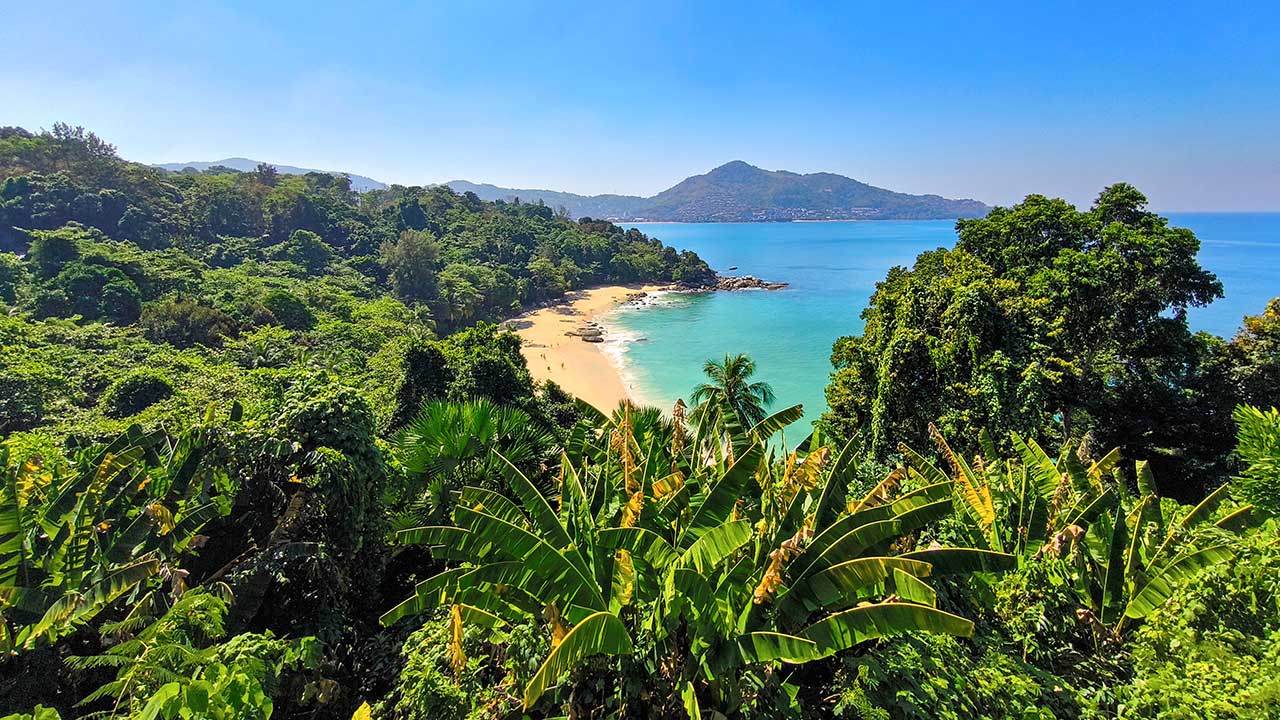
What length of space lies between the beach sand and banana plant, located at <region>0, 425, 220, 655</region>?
23.8 meters

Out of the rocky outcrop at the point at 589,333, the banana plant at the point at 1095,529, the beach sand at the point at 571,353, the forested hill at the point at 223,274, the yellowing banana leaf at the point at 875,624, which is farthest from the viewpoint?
the rocky outcrop at the point at 589,333

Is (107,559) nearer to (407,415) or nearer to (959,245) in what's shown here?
(407,415)

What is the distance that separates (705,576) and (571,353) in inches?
1532

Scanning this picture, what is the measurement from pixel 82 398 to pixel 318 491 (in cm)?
1929

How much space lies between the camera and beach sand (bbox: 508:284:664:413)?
34094 mm

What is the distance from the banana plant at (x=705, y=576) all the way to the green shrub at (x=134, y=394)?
18.1 metres

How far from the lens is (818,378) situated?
3806 centimetres

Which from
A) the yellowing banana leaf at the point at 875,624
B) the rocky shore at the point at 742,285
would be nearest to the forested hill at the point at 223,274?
the rocky shore at the point at 742,285

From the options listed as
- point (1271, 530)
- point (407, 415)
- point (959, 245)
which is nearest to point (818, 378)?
point (959, 245)

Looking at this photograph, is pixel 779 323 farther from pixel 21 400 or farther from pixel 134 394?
pixel 21 400

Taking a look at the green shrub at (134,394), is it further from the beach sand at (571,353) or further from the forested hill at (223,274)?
the beach sand at (571,353)

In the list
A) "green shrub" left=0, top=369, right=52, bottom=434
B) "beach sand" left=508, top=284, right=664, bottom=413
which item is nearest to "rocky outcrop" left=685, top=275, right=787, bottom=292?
"beach sand" left=508, top=284, right=664, bottom=413

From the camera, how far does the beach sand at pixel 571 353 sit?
3409 cm

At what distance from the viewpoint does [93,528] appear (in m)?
5.88
